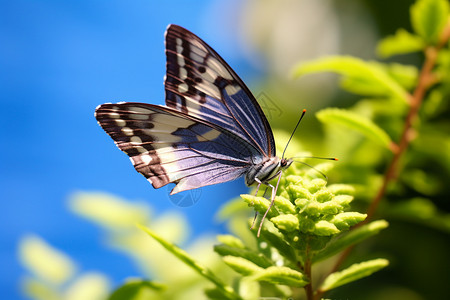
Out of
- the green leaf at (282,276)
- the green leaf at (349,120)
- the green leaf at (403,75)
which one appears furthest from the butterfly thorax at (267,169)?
the green leaf at (403,75)

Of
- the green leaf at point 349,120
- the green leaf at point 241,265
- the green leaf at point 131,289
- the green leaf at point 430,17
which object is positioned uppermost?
the green leaf at point 430,17

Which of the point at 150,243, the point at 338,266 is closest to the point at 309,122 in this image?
the point at 150,243

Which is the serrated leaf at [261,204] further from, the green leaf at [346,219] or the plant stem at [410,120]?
the plant stem at [410,120]

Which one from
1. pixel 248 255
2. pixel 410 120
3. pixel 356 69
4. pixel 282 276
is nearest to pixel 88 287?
pixel 248 255

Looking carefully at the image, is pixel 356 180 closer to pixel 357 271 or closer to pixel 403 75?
pixel 403 75

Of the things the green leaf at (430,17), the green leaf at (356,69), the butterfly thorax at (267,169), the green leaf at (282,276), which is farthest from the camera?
the green leaf at (430,17)

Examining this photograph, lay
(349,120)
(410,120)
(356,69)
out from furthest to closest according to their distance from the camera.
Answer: (410,120) → (356,69) → (349,120)
